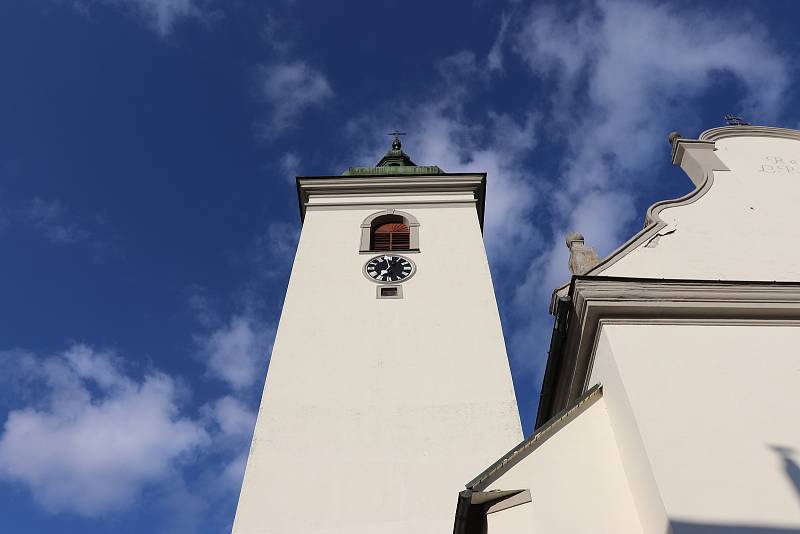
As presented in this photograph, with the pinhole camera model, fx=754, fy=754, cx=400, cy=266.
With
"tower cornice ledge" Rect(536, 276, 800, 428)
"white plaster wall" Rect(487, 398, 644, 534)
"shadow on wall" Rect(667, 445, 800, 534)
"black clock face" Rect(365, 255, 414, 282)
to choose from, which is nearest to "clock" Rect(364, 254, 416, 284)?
"black clock face" Rect(365, 255, 414, 282)

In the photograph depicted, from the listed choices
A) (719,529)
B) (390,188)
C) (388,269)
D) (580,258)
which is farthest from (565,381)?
(390,188)

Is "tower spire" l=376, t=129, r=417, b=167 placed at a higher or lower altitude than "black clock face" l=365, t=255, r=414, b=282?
higher

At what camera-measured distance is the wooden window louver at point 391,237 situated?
16.9 metres

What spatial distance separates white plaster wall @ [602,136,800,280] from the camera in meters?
8.41

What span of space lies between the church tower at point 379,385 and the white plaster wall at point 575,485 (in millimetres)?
3688

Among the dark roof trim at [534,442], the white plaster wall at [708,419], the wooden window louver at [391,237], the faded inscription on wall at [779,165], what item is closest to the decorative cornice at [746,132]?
the faded inscription on wall at [779,165]

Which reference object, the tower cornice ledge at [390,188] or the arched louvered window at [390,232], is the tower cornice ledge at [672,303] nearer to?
the arched louvered window at [390,232]

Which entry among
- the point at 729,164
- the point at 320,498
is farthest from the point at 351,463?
the point at 729,164

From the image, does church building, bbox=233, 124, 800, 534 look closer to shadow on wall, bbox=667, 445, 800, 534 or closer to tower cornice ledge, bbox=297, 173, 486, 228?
shadow on wall, bbox=667, 445, 800, 534

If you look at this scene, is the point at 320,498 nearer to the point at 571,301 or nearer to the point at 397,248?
the point at 571,301

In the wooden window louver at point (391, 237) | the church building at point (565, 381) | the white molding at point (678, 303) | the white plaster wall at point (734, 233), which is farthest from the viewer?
the wooden window louver at point (391, 237)

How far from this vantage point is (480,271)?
1546cm

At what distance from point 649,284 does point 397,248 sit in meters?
9.33

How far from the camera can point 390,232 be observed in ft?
57.5
